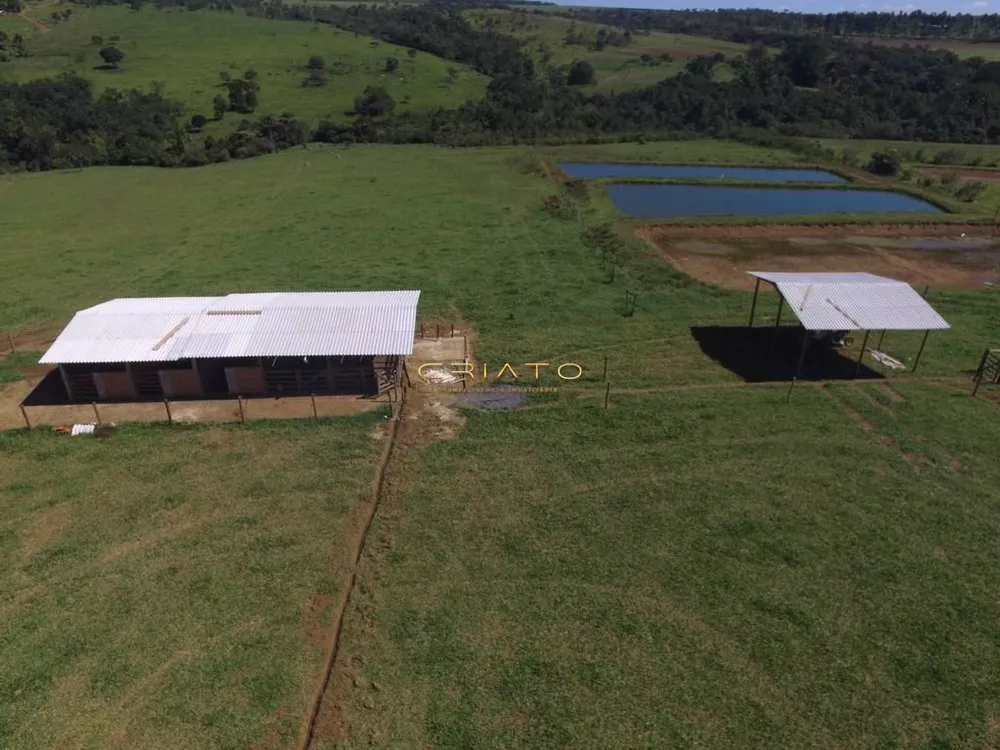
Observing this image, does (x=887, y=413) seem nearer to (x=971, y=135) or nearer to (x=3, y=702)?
(x=3, y=702)

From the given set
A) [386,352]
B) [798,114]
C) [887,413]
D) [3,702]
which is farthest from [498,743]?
[798,114]

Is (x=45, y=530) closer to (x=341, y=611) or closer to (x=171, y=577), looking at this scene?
(x=171, y=577)

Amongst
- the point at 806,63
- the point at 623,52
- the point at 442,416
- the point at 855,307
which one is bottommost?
the point at 442,416

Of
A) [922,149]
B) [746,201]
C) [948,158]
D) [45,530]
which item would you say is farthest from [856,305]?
[922,149]

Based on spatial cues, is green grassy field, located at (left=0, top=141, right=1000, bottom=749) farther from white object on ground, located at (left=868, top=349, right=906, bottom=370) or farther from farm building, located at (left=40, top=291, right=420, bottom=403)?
farm building, located at (left=40, top=291, right=420, bottom=403)

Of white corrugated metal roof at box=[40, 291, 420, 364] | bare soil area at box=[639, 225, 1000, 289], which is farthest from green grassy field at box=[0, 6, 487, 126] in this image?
white corrugated metal roof at box=[40, 291, 420, 364]

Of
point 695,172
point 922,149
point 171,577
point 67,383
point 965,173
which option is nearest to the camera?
point 171,577

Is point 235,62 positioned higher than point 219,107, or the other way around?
point 235,62

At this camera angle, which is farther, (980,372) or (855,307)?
(855,307)
